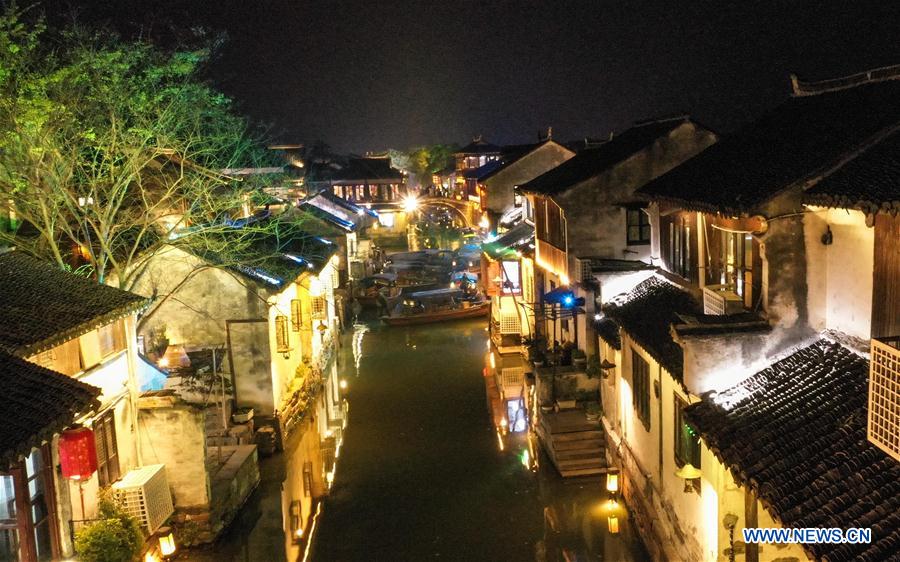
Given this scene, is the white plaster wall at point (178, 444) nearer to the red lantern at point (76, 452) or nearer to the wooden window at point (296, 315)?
the red lantern at point (76, 452)

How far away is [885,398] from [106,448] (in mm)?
13440

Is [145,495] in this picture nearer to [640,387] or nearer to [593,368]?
[640,387]

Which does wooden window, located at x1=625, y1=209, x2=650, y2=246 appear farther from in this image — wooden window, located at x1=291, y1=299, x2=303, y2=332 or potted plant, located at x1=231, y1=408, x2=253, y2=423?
potted plant, located at x1=231, y1=408, x2=253, y2=423

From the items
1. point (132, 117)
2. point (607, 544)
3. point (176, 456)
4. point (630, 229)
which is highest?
point (132, 117)

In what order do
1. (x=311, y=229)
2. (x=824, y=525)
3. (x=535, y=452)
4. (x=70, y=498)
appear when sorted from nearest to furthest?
(x=824, y=525) < (x=70, y=498) < (x=535, y=452) < (x=311, y=229)

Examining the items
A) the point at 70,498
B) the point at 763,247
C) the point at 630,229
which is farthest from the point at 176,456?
the point at 630,229

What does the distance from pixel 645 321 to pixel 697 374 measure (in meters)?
5.27

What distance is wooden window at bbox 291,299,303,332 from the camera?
1062 inches

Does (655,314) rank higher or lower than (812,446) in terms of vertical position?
higher

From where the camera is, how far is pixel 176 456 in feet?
54.6

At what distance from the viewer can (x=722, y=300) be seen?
13.6m

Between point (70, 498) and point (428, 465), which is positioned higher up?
point (70, 498)

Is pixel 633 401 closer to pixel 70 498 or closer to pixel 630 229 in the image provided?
pixel 630 229

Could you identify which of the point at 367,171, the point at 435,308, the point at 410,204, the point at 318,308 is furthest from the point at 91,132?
the point at 367,171
